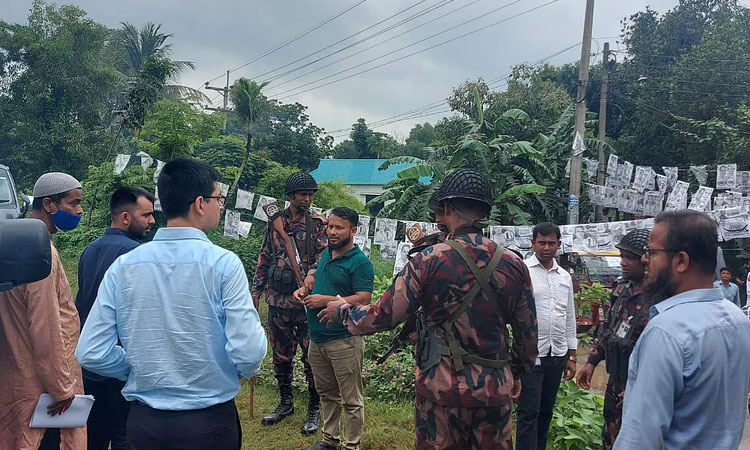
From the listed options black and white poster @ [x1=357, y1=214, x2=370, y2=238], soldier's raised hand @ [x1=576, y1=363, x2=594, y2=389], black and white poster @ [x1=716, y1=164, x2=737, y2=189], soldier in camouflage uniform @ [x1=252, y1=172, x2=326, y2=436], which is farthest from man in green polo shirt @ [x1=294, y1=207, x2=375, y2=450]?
black and white poster @ [x1=716, y1=164, x2=737, y2=189]

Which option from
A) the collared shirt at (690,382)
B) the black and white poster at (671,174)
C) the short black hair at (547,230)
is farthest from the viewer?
the black and white poster at (671,174)

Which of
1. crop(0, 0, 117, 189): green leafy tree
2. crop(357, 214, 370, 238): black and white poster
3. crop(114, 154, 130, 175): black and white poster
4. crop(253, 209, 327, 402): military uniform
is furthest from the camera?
crop(0, 0, 117, 189): green leafy tree

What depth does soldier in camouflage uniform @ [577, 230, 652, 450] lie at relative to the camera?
320 centimetres

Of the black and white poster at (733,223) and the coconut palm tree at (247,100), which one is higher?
the coconut palm tree at (247,100)

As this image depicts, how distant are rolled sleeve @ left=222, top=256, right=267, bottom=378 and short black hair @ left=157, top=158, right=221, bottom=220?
35 centimetres

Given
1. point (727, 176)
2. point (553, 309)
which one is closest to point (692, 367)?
point (553, 309)

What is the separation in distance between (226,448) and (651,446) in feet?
5.07

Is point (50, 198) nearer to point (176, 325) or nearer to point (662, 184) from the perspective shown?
point (176, 325)

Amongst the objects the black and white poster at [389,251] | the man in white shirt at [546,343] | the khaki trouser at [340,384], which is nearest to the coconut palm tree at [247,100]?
the black and white poster at [389,251]

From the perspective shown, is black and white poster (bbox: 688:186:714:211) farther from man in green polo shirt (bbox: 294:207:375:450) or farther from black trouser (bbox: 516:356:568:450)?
man in green polo shirt (bbox: 294:207:375:450)

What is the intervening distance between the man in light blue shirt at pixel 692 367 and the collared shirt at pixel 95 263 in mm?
2776

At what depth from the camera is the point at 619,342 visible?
10.7 feet

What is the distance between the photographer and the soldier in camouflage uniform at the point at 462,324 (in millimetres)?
2467

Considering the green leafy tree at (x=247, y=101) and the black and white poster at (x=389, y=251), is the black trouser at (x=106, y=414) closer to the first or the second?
the black and white poster at (x=389, y=251)
